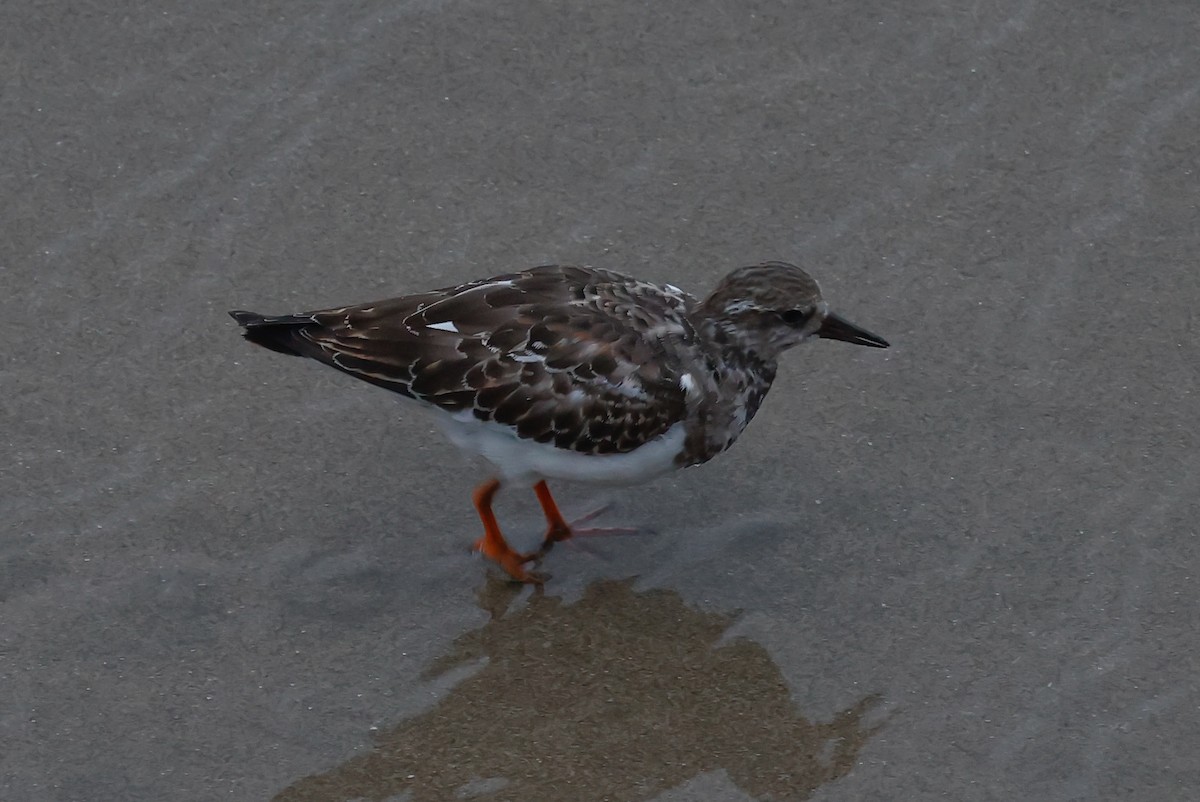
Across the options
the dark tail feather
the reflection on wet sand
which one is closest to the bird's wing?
the dark tail feather

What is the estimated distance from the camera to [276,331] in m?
5.68

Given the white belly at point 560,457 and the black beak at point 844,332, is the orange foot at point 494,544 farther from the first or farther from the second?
the black beak at point 844,332

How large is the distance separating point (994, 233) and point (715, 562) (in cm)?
203

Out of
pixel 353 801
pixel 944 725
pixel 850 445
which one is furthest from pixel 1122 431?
pixel 353 801

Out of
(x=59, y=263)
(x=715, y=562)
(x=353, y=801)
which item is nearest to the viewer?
(x=353, y=801)

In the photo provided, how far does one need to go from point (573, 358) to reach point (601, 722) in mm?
1139

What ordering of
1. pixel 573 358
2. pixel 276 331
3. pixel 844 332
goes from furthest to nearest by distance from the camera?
pixel 844 332
pixel 276 331
pixel 573 358

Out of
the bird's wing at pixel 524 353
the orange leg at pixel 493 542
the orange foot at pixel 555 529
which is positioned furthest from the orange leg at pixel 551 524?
the bird's wing at pixel 524 353

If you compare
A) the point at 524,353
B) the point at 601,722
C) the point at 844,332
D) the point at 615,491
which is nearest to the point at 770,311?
the point at 844,332

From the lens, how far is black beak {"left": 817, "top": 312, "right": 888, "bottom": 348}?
5871mm

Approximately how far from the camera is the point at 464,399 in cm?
556

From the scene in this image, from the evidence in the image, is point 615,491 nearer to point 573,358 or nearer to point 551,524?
point 551,524

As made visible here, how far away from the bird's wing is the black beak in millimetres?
487

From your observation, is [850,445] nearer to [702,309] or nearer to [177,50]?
[702,309]
